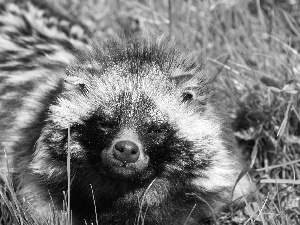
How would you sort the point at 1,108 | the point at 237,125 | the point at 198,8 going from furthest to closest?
the point at 198,8, the point at 237,125, the point at 1,108

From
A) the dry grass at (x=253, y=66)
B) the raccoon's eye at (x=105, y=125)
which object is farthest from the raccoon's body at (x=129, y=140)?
the dry grass at (x=253, y=66)

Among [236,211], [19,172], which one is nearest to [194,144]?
[236,211]

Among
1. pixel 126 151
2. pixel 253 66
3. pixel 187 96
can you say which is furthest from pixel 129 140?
pixel 253 66

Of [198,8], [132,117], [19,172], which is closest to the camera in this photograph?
[132,117]

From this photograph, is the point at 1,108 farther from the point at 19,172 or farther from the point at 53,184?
the point at 53,184

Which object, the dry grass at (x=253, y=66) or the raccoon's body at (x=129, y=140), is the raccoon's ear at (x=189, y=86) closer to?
the raccoon's body at (x=129, y=140)

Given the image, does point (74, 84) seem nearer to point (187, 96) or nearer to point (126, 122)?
point (126, 122)

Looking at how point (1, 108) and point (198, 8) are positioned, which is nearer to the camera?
point (1, 108)
